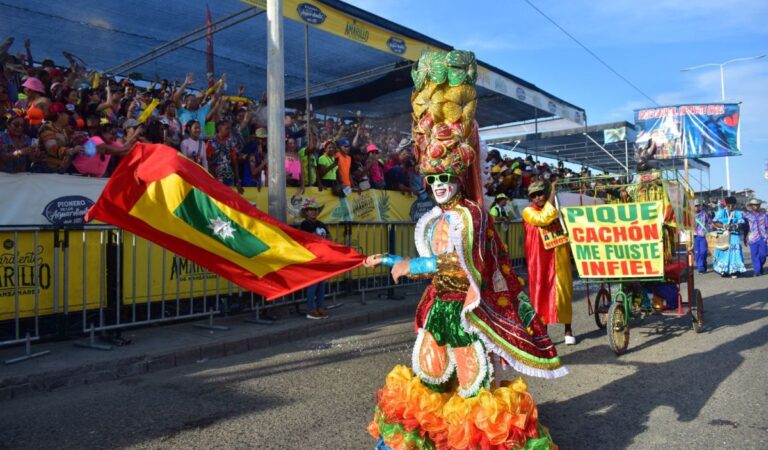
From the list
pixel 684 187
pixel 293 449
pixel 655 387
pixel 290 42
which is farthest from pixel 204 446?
pixel 290 42

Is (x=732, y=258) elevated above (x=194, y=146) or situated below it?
below

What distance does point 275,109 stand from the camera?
8.34 m

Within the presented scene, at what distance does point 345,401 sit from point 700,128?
28249mm

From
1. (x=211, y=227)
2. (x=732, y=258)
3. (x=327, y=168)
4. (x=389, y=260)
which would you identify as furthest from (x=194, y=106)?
(x=732, y=258)

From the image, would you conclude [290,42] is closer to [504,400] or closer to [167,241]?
[167,241]

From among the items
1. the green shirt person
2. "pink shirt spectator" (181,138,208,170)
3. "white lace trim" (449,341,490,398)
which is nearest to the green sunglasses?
"white lace trim" (449,341,490,398)

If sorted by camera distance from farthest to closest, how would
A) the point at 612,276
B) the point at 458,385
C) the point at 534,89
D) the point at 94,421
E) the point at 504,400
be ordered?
the point at 534,89, the point at 612,276, the point at 94,421, the point at 458,385, the point at 504,400

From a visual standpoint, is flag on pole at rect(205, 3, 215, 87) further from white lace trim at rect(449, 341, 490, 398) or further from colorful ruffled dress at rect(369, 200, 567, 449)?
white lace trim at rect(449, 341, 490, 398)

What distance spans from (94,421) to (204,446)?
1.20m

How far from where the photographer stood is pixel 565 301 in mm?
6867

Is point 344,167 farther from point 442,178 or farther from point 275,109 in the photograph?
point 442,178

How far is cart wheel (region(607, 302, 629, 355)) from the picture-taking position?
6281mm

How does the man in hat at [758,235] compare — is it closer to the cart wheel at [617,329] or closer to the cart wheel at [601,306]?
the cart wheel at [601,306]

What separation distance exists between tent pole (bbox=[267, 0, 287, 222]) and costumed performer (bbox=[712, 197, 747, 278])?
1238 centimetres
